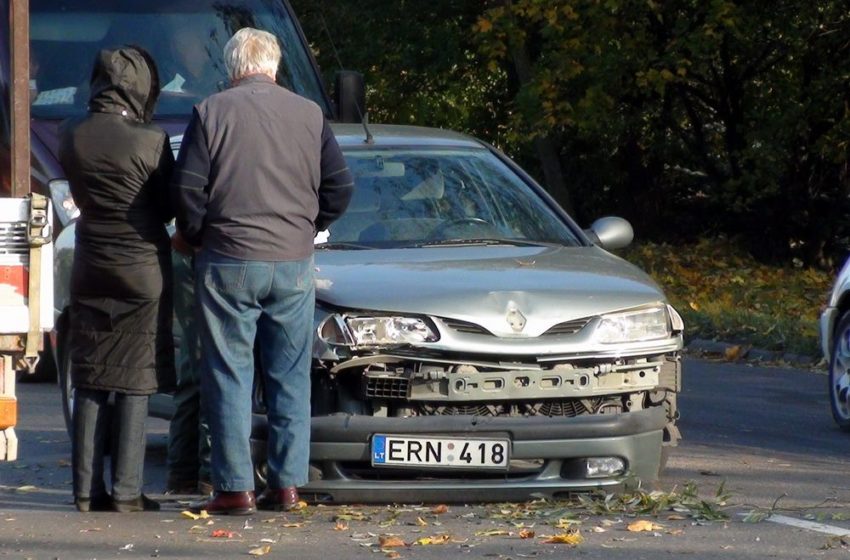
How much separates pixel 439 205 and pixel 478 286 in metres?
1.20

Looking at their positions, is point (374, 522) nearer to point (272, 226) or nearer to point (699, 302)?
point (272, 226)

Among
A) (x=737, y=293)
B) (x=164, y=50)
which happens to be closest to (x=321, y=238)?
(x=164, y=50)

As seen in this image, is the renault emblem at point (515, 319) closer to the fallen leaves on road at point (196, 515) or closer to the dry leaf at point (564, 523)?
the dry leaf at point (564, 523)

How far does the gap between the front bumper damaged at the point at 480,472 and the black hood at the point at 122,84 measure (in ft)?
4.72

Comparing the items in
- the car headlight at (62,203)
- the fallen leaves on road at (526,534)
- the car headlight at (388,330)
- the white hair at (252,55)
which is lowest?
the fallen leaves on road at (526,534)

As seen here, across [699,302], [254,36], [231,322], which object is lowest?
[699,302]

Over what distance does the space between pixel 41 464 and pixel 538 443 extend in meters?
2.89

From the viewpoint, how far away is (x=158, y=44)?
12805 mm

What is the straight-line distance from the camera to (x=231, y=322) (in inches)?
276

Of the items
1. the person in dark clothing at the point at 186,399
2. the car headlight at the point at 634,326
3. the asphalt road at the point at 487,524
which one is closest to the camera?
the asphalt road at the point at 487,524

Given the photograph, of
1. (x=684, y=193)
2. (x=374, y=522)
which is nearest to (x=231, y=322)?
(x=374, y=522)

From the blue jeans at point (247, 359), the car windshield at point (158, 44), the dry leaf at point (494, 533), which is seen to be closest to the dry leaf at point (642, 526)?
the dry leaf at point (494, 533)

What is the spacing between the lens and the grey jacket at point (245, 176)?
697cm

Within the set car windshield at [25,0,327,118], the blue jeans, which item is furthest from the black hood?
car windshield at [25,0,327,118]
